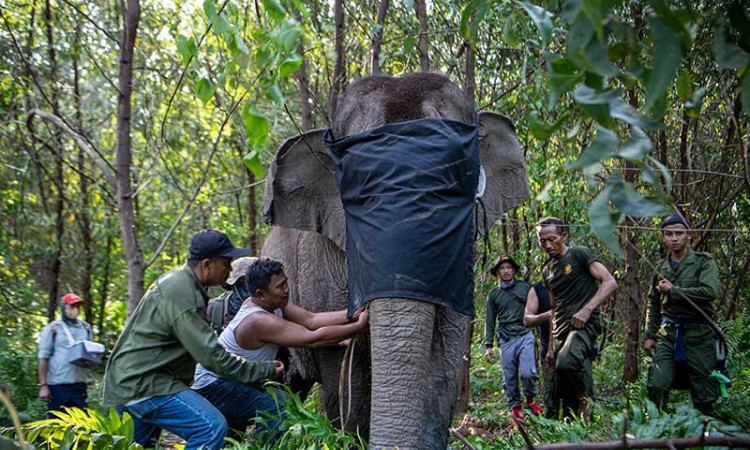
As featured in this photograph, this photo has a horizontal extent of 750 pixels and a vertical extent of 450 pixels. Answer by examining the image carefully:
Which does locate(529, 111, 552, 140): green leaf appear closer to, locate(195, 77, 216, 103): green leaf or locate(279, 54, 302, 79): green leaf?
locate(279, 54, 302, 79): green leaf

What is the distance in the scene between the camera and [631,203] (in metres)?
1.87

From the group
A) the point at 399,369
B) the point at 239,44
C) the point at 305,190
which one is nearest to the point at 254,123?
the point at 239,44

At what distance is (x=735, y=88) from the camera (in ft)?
26.1

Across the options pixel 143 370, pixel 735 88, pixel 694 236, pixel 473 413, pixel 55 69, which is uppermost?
pixel 55 69

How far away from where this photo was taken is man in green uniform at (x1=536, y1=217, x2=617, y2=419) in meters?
7.73

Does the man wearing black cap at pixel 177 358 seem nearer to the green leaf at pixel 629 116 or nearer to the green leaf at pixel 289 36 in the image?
the green leaf at pixel 289 36

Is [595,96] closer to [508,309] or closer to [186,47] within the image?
[186,47]

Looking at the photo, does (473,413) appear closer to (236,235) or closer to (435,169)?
(435,169)

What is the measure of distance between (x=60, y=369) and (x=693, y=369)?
211 inches

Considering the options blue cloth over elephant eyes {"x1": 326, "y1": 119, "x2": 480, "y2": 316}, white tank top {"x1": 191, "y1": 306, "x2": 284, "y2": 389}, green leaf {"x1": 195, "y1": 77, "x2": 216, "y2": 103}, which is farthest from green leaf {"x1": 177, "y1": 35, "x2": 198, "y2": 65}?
white tank top {"x1": 191, "y1": 306, "x2": 284, "y2": 389}

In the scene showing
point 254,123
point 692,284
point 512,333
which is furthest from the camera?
point 512,333

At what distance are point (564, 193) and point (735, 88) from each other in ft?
6.78

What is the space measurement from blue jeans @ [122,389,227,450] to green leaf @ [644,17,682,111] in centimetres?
399

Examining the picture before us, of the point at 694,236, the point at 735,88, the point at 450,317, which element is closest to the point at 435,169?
the point at 450,317
